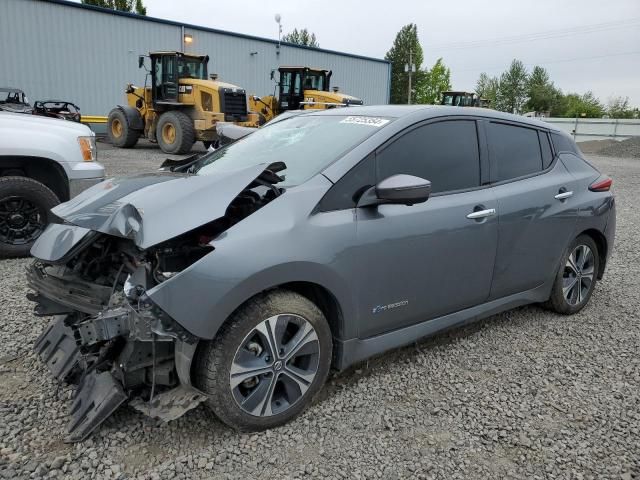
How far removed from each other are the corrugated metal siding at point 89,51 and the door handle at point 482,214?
21.5 meters

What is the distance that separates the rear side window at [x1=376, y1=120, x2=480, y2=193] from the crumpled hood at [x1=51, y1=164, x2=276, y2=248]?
0.79m

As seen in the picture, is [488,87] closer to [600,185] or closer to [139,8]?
[139,8]

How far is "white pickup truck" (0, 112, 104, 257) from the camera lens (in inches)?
195

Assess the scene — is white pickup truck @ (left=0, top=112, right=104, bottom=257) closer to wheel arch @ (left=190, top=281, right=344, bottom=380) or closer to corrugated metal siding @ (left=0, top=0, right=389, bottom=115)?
wheel arch @ (left=190, top=281, right=344, bottom=380)

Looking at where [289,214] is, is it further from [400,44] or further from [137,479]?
[400,44]

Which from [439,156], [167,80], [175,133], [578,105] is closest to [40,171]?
[439,156]

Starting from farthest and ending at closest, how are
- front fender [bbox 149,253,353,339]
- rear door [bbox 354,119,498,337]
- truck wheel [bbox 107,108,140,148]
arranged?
truck wheel [bbox 107,108,140,148] < rear door [bbox 354,119,498,337] < front fender [bbox 149,253,353,339]

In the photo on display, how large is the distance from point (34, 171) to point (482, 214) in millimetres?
4564

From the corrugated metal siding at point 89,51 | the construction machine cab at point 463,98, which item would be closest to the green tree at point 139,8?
the corrugated metal siding at point 89,51

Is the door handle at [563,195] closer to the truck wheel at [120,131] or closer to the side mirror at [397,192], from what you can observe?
the side mirror at [397,192]

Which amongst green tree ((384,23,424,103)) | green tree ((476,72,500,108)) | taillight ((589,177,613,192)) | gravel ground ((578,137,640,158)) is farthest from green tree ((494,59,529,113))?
taillight ((589,177,613,192))

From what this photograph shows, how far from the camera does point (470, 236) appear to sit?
3121 millimetres

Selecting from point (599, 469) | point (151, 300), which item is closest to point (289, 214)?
point (151, 300)

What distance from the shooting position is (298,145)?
10.4 ft
